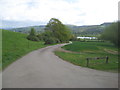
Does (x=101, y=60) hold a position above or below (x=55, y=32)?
below

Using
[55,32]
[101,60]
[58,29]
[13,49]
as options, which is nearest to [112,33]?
[101,60]

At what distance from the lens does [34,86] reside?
538 centimetres

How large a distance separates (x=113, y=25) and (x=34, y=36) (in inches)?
1851

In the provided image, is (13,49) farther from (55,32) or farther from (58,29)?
(58,29)

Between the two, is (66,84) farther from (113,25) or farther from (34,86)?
(113,25)

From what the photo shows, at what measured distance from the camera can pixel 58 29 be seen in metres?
37.2

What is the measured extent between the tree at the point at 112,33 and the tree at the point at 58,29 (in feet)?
114

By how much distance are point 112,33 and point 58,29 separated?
3502cm

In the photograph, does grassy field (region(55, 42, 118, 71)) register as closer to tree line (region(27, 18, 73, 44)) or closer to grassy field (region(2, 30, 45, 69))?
grassy field (region(2, 30, 45, 69))

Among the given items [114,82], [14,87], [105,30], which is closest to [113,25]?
[105,30]

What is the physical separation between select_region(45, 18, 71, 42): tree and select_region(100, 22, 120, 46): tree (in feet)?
114

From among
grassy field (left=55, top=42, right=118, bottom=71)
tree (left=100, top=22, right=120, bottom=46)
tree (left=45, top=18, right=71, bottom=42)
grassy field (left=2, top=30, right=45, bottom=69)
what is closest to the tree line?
tree (left=45, top=18, right=71, bottom=42)

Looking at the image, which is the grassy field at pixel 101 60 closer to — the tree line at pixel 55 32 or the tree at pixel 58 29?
the tree line at pixel 55 32

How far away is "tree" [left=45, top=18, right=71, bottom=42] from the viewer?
37.3m
